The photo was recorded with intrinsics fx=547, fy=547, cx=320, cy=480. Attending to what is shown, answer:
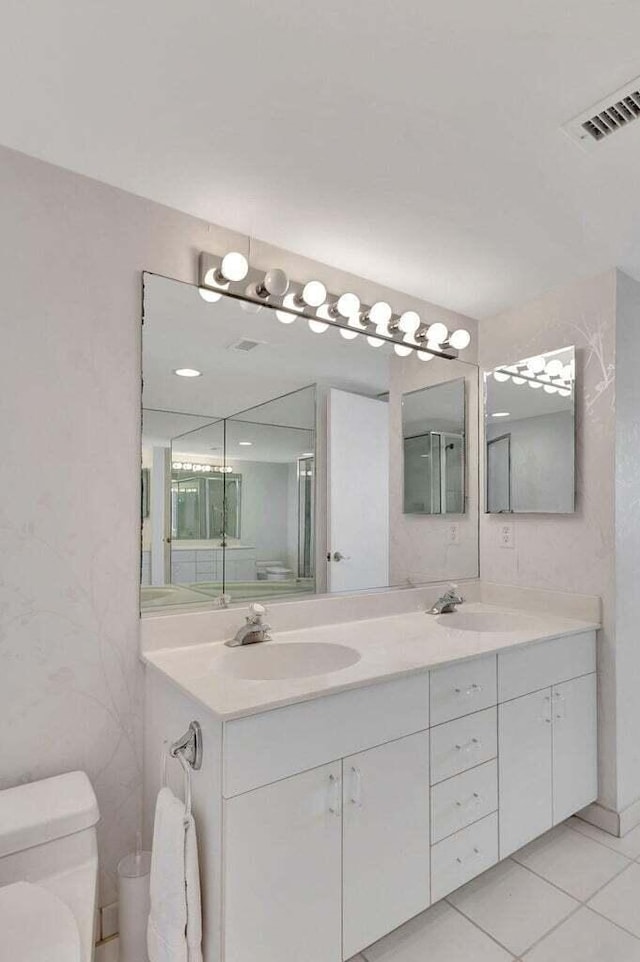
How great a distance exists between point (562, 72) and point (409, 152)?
0.40 meters

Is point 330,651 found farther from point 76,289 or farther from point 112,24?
point 112,24

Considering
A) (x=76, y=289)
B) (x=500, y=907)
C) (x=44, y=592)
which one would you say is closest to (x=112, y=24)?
(x=76, y=289)

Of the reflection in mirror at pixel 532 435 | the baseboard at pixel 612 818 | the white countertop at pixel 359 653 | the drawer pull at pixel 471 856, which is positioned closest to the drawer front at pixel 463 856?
the drawer pull at pixel 471 856

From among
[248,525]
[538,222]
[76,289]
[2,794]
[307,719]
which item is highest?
[538,222]

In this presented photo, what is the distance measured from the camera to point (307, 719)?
133 centimetres

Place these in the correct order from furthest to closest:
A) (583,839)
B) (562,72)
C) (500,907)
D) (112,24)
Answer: (583,839)
(500,907)
(562,72)
(112,24)

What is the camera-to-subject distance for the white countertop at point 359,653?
1300 millimetres

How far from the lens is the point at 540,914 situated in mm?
1706

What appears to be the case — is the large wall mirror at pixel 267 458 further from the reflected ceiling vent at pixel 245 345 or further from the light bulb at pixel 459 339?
the light bulb at pixel 459 339

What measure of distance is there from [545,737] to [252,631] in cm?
112

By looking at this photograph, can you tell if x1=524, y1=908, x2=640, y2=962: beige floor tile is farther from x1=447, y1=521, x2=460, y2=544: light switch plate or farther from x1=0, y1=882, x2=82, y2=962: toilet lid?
x1=447, y1=521, x2=460, y2=544: light switch plate

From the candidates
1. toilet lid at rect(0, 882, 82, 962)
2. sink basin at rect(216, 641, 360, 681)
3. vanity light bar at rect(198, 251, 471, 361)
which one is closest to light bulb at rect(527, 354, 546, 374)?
vanity light bar at rect(198, 251, 471, 361)

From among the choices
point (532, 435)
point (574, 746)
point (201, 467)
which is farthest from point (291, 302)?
point (574, 746)

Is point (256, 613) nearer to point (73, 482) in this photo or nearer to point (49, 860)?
point (73, 482)
